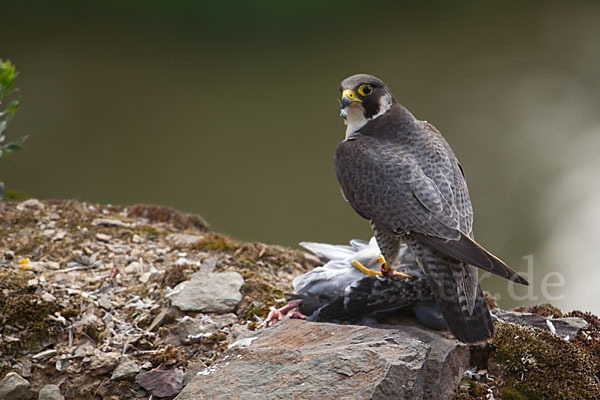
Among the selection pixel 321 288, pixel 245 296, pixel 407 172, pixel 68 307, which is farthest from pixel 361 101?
pixel 68 307

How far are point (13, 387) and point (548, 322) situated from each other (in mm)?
1979

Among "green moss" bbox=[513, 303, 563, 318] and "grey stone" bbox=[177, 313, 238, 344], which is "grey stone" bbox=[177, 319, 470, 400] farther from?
"green moss" bbox=[513, 303, 563, 318]

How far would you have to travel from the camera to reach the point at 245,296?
9.04 ft

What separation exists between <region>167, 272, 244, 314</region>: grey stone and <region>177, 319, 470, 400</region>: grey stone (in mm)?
382

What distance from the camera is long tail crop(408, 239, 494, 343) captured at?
2184 millimetres

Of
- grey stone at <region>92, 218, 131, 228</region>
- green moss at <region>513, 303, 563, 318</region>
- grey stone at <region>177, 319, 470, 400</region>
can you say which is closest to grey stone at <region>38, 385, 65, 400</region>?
grey stone at <region>177, 319, 470, 400</region>

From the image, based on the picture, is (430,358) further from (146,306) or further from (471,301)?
(146,306)

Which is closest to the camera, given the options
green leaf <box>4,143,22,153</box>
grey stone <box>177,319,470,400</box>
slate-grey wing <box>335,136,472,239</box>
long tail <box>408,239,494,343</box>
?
grey stone <box>177,319,470,400</box>

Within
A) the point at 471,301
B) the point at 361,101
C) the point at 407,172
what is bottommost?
the point at 471,301

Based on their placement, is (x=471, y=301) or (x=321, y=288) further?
(x=321, y=288)

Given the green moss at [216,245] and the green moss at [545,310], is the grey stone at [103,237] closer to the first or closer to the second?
the green moss at [216,245]

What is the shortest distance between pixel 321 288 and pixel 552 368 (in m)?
0.88

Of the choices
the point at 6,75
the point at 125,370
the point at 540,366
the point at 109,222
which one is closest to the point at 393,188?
the point at 540,366

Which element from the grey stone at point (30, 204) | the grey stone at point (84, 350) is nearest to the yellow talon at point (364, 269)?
the grey stone at point (84, 350)
